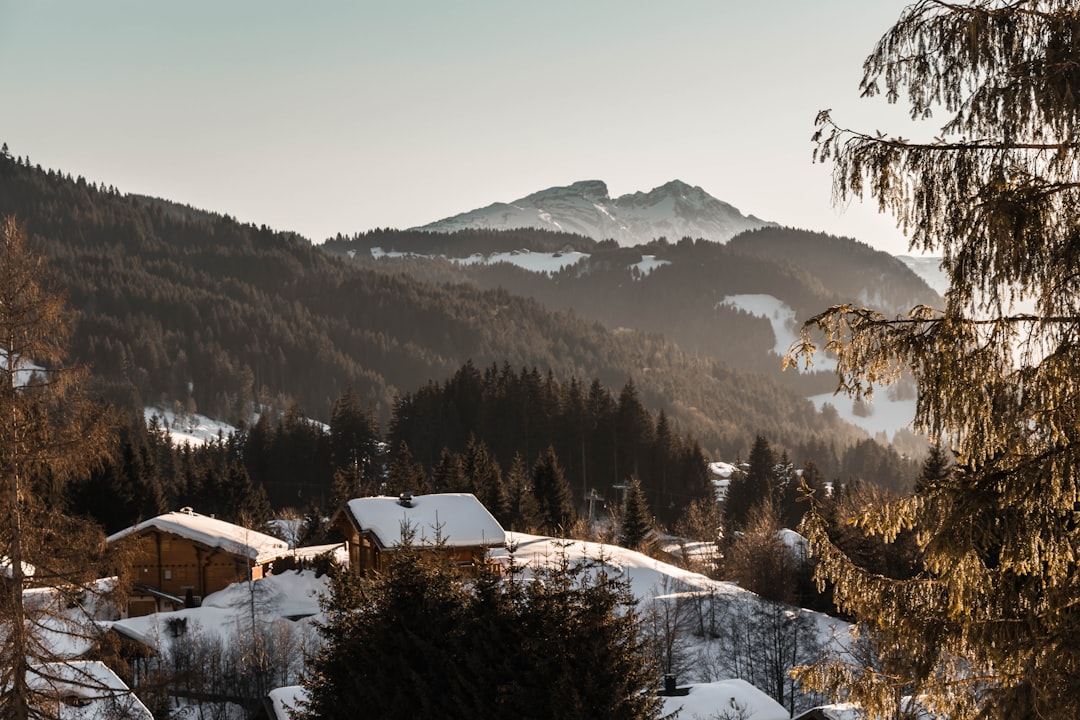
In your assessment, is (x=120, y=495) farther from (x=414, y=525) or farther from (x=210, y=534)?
(x=414, y=525)

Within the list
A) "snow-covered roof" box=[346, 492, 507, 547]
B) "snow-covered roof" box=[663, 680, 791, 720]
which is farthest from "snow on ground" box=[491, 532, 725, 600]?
"snow-covered roof" box=[663, 680, 791, 720]

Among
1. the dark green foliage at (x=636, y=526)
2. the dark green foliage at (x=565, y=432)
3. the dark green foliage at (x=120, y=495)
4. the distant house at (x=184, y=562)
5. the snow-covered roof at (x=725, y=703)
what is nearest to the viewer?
the snow-covered roof at (x=725, y=703)

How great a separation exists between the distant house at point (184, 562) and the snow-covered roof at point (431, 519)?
10101 mm

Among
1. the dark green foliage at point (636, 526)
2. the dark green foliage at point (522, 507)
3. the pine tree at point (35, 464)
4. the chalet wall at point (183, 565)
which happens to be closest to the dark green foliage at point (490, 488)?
the dark green foliage at point (522, 507)

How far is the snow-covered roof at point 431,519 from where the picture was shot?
4241 cm

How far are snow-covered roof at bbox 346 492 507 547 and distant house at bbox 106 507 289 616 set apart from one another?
398 inches

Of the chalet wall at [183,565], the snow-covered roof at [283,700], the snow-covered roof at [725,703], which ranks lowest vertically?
the snow-covered roof at [725,703]

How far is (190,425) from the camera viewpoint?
550ft

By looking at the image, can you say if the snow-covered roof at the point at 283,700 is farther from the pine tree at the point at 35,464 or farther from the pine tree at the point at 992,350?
the pine tree at the point at 992,350

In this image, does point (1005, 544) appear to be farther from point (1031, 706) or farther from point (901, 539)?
point (901, 539)

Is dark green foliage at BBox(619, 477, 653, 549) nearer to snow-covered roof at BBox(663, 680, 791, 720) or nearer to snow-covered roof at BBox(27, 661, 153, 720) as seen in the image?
snow-covered roof at BBox(663, 680, 791, 720)

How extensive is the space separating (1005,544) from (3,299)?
16.0 metres

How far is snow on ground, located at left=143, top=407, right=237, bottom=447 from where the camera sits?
159250 millimetres

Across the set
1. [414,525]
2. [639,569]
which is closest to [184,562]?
[414,525]
